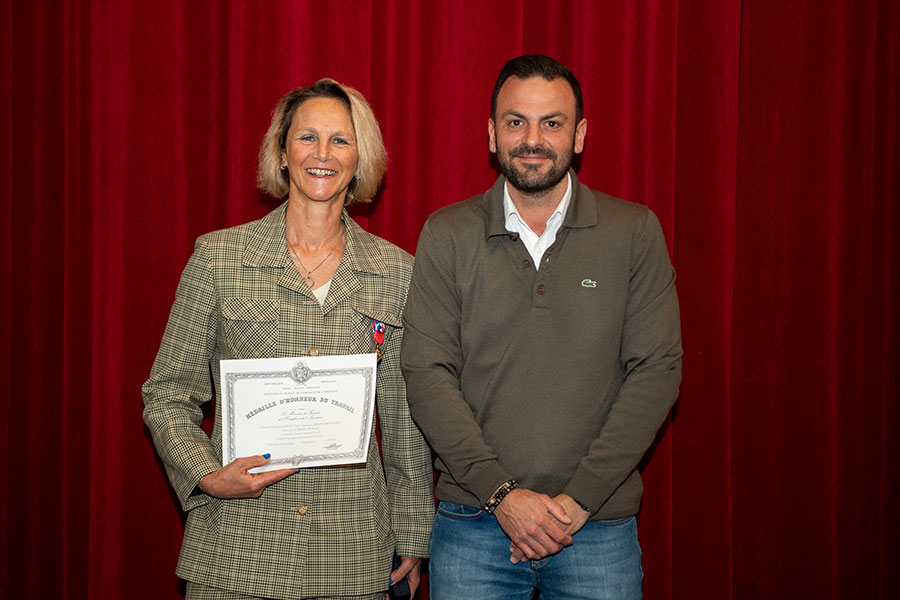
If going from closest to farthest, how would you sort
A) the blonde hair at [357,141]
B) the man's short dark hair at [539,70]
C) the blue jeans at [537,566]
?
1. the blue jeans at [537,566]
2. the man's short dark hair at [539,70]
3. the blonde hair at [357,141]

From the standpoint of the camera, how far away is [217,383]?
1940 mm

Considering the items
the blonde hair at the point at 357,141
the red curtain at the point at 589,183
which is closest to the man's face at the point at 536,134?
the blonde hair at the point at 357,141

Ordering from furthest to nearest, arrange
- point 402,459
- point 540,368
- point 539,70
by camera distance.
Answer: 1. point 402,459
2. point 539,70
3. point 540,368

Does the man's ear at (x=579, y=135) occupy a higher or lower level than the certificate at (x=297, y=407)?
higher

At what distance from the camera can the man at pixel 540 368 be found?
1.83 meters

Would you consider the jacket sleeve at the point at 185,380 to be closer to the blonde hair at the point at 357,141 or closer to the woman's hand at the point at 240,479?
the woman's hand at the point at 240,479

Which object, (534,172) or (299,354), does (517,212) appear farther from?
(299,354)

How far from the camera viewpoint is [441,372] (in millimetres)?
1892

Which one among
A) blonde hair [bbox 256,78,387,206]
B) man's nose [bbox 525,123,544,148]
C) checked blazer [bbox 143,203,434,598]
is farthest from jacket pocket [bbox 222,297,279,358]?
man's nose [bbox 525,123,544,148]

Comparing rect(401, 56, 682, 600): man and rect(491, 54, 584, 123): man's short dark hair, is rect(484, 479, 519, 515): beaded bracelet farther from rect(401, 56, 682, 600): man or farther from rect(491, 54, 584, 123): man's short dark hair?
rect(491, 54, 584, 123): man's short dark hair

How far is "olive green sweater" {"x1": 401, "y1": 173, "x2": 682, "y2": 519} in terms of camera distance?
1.84m

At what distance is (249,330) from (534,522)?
2.85 ft

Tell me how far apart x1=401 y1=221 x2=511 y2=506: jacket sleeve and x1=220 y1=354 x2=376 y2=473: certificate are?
0.13 metres

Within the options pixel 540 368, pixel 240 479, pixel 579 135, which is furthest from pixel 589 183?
pixel 240 479
